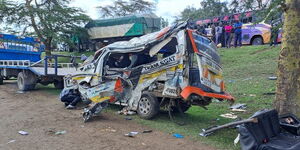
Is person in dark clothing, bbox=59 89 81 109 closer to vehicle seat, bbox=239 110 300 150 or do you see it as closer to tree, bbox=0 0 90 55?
vehicle seat, bbox=239 110 300 150

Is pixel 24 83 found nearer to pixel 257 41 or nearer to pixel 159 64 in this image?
pixel 159 64

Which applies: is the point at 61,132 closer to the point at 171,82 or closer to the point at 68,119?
the point at 68,119

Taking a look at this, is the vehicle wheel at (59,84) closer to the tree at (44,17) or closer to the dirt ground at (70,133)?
the dirt ground at (70,133)

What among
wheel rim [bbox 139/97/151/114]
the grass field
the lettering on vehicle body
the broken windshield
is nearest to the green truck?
the grass field

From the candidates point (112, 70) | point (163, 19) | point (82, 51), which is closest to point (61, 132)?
point (112, 70)

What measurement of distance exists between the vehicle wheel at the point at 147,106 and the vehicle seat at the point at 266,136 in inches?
103

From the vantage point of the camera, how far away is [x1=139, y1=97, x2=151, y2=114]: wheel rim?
675cm

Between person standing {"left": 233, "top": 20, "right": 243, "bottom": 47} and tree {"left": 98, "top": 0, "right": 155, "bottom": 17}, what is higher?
tree {"left": 98, "top": 0, "right": 155, "bottom": 17}

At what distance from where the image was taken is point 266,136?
4.26m

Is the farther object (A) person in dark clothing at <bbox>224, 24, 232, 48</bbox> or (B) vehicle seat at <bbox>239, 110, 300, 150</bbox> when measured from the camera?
(A) person in dark clothing at <bbox>224, 24, 232, 48</bbox>

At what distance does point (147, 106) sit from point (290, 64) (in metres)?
3.23

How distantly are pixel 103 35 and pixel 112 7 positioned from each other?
1808 centimetres

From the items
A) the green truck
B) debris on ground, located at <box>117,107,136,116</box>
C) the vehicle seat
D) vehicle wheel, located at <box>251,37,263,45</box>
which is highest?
the green truck

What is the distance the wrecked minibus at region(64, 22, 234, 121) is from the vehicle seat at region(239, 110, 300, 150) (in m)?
1.70
